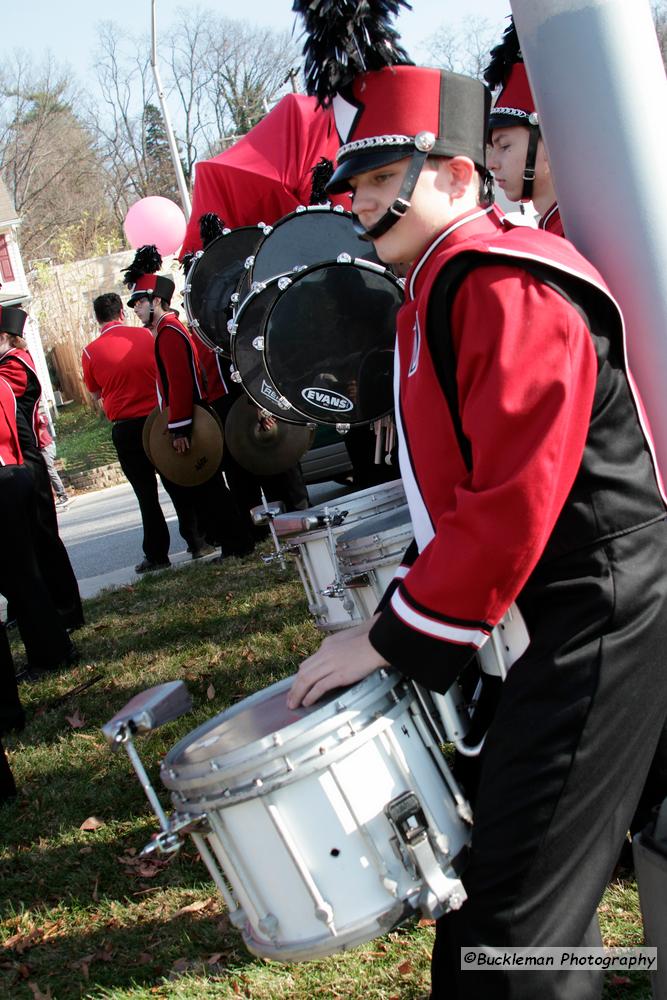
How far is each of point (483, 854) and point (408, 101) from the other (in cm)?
138

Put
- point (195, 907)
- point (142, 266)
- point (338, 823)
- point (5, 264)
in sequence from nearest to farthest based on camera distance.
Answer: point (338, 823), point (195, 907), point (142, 266), point (5, 264)

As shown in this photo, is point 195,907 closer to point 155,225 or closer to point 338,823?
point 338,823

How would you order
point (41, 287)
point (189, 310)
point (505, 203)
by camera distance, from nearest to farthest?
point (505, 203) < point (189, 310) < point (41, 287)

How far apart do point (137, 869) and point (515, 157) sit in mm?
2844

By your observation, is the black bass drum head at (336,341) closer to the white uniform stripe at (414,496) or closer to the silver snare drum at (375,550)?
the silver snare drum at (375,550)

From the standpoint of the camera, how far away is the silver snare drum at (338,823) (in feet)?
6.21

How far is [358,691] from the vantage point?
195 centimetres

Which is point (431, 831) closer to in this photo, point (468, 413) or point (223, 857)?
point (223, 857)

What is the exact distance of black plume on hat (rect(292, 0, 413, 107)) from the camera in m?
2.07

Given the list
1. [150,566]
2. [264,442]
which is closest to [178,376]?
[264,442]

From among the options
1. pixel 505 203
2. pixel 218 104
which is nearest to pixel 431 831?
pixel 505 203

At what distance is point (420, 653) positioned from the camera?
6.11 ft

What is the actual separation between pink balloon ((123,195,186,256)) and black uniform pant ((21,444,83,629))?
314 inches

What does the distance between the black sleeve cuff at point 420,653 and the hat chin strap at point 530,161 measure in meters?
2.29
